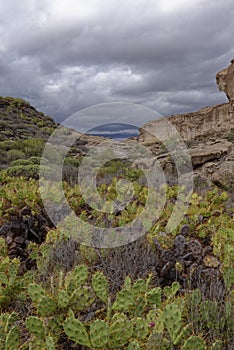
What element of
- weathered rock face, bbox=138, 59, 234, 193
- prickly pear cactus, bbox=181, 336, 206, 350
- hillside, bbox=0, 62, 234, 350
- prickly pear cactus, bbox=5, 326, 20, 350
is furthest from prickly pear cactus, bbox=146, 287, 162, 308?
weathered rock face, bbox=138, 59, 234, 193

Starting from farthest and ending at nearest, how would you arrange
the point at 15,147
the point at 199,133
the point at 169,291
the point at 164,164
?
the point at 199,133
the point at 15,147
the point at 164,164
the point at 169,291

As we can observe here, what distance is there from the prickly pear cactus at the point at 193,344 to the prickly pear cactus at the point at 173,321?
0.15 metres

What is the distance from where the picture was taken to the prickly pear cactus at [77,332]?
82.0 inches

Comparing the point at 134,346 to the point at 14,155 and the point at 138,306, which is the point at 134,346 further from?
the point at 14,155

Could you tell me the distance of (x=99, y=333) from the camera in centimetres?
203

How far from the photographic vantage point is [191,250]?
3.52m

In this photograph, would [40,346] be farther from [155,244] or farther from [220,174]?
[220,174]

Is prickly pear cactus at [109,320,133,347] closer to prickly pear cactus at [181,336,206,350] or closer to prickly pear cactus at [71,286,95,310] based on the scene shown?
prickly pear cactus at [181,336,206,350]

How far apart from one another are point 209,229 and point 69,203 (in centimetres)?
207

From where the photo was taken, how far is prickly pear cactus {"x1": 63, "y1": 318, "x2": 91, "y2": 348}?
2082mm

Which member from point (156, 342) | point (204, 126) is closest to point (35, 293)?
point (156, 342)

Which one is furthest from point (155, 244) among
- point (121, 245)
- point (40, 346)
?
point (40, 346)

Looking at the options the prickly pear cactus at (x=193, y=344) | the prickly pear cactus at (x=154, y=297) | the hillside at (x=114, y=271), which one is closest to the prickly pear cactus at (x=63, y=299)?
the hillside at (x=114, y=271)

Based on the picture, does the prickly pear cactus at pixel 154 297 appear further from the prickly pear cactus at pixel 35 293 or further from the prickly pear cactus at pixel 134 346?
the prickly pear cactus at pixel 35 293
